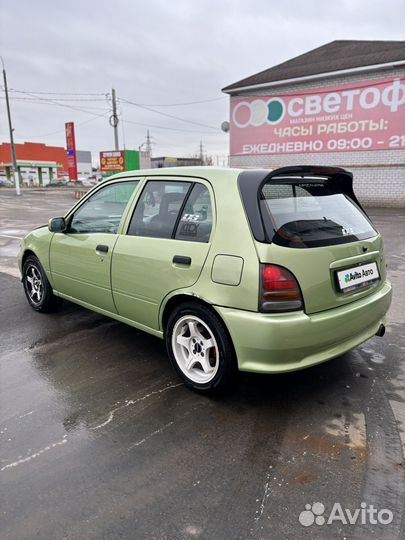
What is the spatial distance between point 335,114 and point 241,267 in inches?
703

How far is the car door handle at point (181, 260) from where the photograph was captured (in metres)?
2.98

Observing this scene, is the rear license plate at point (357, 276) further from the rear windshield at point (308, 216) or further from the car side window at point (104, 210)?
the car side window at point (104, 210)

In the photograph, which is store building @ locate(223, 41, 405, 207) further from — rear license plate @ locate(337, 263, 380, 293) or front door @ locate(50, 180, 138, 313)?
front door @ locate(50, 180, 138, 313)

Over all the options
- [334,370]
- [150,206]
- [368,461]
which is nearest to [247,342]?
[368,461]

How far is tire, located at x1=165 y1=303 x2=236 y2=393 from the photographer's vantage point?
2.84 m

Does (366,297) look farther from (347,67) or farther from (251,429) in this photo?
(347,67)

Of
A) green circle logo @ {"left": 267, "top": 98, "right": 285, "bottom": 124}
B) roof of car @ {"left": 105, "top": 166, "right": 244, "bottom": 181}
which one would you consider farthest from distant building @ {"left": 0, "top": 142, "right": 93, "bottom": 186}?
roof of car @ {"left": 105, "top": 166, "right": 244, "bottom": 181}

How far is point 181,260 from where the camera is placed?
3.03m

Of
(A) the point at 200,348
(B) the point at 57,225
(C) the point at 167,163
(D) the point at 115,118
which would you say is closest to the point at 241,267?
(A) the point at 200,348

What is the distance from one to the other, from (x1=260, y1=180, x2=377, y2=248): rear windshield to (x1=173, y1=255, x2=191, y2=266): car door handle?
625mm

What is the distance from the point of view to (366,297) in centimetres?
312

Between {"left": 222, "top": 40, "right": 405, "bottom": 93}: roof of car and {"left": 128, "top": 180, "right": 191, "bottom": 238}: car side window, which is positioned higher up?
{"left": 222, "top": 40, "right": 405, "bottom": 93}: roof of car

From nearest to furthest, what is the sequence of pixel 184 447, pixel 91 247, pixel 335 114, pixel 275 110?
pixel 184 447 < pixel 91 247 < pixel 335 114 < pixel 275 110

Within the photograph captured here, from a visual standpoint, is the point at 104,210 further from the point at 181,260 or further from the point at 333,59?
the point at 333,59
